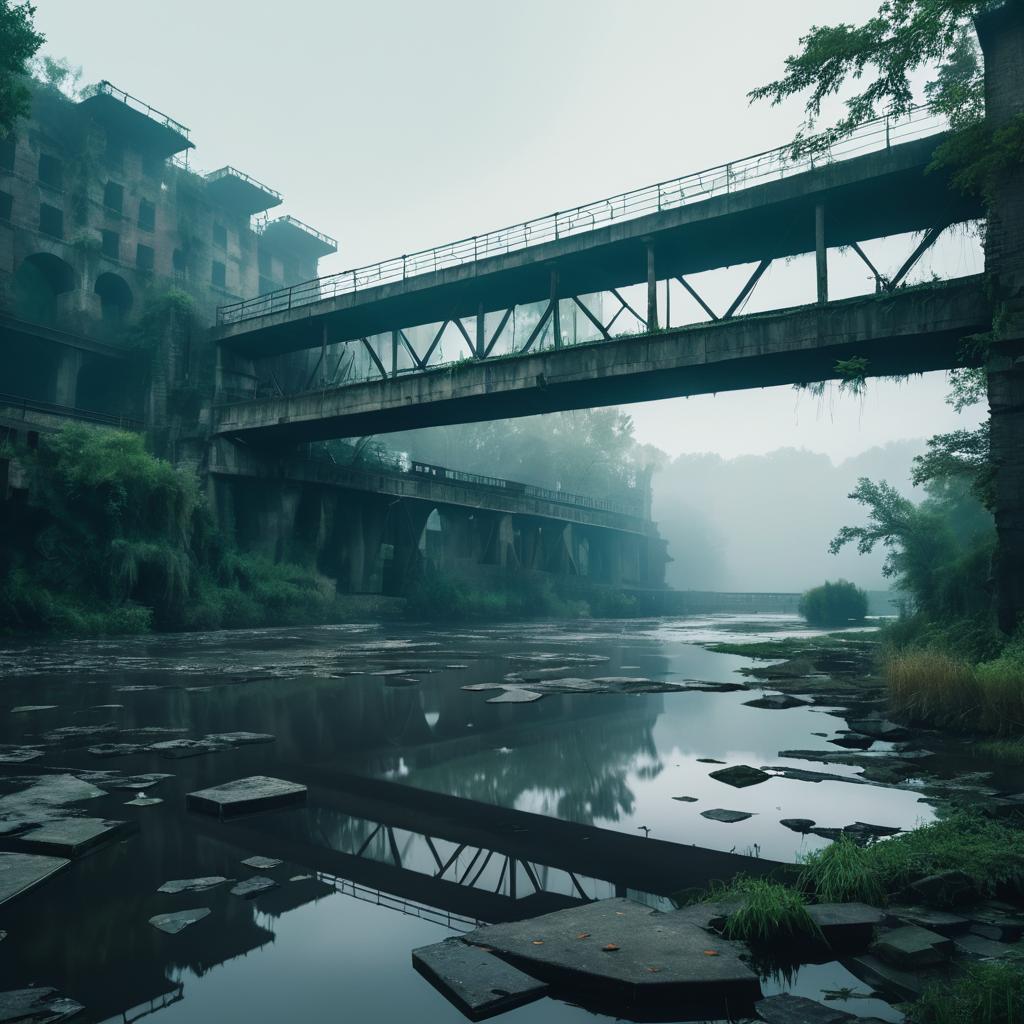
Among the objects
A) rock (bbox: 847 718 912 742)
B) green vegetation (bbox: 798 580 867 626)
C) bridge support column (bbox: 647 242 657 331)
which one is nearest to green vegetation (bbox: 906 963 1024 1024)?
rock (bbox: 847 718 912 742)

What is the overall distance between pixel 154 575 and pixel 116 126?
2780 centimetres

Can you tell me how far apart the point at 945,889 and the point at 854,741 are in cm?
389

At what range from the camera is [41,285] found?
35.9 metres

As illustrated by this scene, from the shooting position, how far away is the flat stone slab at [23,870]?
3.08 meters

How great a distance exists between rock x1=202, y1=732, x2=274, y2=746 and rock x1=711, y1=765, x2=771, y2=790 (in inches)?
147

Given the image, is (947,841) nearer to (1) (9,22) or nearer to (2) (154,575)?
(2) (154,575)

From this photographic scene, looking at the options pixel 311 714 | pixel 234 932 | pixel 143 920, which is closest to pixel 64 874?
pixel 143 920

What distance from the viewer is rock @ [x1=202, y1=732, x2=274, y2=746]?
6.36 meters

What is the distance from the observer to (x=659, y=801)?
15.9 feet

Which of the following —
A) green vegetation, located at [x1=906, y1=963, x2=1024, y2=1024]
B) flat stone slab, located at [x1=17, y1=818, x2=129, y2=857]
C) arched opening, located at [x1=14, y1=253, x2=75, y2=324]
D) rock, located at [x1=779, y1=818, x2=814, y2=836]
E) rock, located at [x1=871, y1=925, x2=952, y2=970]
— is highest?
arched opening, located at [x1=14, y1=253, x2=75, y2=324]

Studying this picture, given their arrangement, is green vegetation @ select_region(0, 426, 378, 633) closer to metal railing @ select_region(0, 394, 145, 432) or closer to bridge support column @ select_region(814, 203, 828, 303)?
metal railing @ select_region(0, 394, 145, 432)

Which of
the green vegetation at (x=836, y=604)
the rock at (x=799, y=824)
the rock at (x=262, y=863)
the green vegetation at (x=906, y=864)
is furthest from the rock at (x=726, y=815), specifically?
the green vegetation at (x=836, y=604)

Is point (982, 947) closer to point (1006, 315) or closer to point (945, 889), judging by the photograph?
point (945, 889)

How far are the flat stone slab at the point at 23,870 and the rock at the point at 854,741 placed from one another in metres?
5.91
